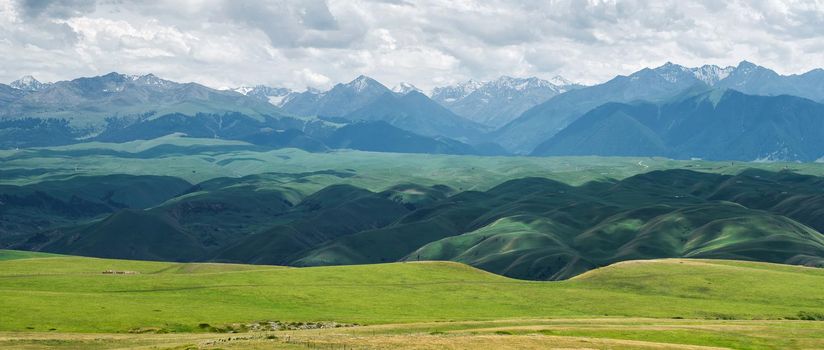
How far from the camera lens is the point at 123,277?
172500mm

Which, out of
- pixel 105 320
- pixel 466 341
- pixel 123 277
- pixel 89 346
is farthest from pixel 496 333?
pixel 123 277

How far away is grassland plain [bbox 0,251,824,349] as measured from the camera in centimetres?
10106

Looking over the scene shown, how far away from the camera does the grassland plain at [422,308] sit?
10106 cm

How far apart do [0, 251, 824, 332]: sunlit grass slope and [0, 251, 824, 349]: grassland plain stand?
239 millimetres

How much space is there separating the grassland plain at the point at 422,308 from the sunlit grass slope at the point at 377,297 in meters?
0.24

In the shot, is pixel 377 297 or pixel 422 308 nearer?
pixel 422 308

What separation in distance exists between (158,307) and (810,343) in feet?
272

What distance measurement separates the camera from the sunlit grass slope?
131125 millimetres

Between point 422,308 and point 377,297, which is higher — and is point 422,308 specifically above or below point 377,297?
above

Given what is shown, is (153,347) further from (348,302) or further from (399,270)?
(399,270)

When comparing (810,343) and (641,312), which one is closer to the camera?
(810,343)

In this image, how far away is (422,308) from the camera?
6147 inches

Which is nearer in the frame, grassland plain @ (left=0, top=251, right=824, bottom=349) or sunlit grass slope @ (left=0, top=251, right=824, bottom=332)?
grassland plain @ (left=0, top=251, right=824, bottom=349)

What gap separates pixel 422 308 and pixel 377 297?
38.9 feet
